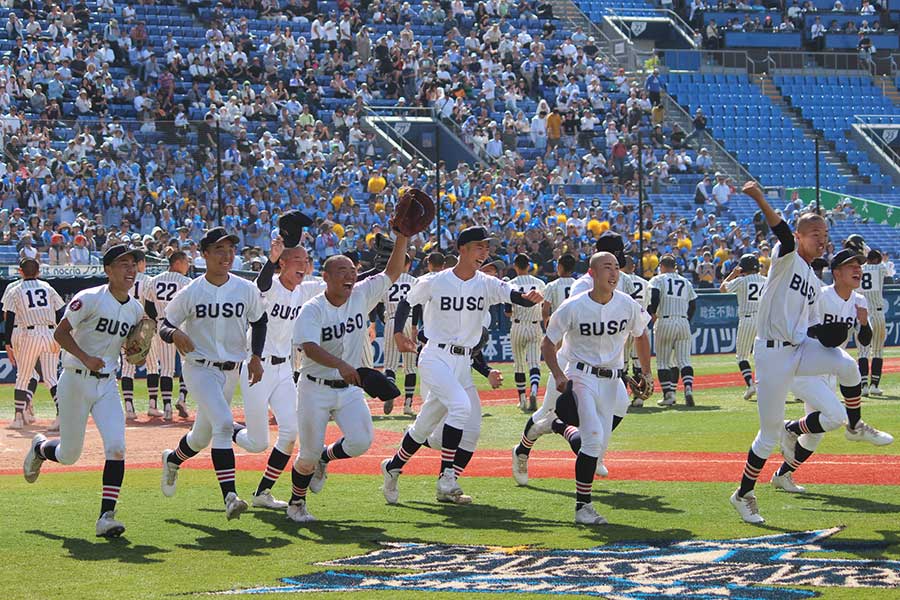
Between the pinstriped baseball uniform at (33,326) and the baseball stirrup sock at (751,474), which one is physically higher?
the pinstriped baseball uniform at (33,326)

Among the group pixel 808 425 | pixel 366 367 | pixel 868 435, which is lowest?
pixel 868 435

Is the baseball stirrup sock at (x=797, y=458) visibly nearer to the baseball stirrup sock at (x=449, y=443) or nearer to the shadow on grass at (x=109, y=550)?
the baseball stirrup sock at (x=449, y=443)

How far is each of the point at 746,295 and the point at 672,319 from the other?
1.45 m

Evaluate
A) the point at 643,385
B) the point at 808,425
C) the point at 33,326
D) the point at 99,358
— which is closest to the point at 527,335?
the point at 33,326

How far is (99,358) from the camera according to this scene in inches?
424

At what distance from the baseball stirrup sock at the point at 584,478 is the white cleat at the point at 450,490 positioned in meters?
1.43

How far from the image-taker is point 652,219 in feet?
114

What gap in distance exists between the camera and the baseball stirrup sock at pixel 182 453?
38.5 feet

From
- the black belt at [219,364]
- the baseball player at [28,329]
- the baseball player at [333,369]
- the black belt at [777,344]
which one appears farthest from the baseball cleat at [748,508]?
the baseball player at [28,329]

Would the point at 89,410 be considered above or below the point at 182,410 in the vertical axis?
above

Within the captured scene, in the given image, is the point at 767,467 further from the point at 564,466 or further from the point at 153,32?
the point at 153,32

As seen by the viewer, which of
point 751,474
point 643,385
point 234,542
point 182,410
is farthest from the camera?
point 182,410

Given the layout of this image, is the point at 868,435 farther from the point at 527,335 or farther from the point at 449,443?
the point at 527,335

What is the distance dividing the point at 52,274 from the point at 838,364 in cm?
1746
